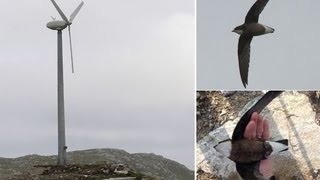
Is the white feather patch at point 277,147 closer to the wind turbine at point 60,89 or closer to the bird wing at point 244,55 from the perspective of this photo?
the bird wing at point 244,55

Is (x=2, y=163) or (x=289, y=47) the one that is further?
(x=2, y=163)

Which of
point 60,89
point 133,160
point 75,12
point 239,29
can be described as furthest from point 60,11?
point 133,160

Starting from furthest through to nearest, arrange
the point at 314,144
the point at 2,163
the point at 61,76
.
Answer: the point at 2,163, the point at 61,76, the point at 314,144

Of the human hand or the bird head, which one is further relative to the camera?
the bird head

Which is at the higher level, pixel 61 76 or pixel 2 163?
pixel 61 76

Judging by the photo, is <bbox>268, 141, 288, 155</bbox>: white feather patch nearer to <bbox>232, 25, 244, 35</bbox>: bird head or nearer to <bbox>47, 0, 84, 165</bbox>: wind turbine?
<bbox>232, 25, 244, 35</bbox>: bird head

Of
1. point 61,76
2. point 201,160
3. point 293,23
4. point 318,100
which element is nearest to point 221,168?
point 201,160

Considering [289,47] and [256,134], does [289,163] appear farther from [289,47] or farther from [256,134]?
[289,47]

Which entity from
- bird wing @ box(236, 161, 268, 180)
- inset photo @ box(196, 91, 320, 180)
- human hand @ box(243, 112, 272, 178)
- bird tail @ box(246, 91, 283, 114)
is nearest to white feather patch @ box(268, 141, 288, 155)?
inset photo @ box(196, 91, 320, 180)
